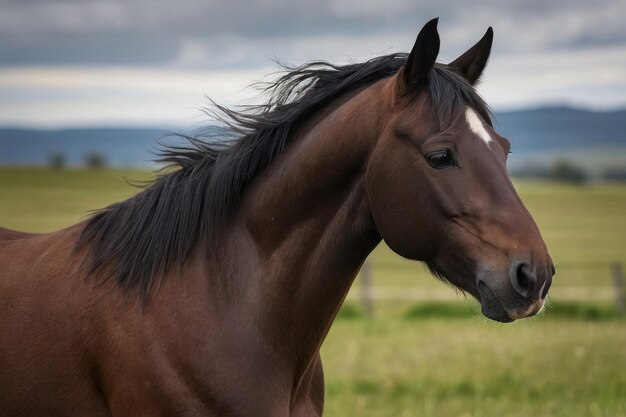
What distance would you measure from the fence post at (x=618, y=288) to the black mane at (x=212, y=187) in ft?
48.9

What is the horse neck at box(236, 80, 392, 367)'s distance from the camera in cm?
381

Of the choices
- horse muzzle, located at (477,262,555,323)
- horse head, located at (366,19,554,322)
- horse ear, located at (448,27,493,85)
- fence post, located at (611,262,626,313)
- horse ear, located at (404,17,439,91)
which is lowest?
fence post, located at (611,262,626,313)

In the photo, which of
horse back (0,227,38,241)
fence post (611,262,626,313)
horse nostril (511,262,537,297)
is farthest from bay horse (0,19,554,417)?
fence post (611,262,626,313)

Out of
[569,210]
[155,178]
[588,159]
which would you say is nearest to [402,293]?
[155,178]

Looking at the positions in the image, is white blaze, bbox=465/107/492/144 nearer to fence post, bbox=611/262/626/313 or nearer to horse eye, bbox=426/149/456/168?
horse eye, bbox=426/149/456/168

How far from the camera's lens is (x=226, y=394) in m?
3.75

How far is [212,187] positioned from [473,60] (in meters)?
1.34

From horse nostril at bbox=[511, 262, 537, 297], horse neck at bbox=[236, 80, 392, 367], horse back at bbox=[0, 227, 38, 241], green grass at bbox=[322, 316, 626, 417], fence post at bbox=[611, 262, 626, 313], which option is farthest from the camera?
fence post at bbox=[611, 262, 626, 313]

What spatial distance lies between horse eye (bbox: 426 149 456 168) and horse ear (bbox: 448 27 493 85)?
24.9 inches

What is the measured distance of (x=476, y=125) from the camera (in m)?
3.61

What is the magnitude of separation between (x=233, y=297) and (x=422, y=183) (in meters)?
1.01

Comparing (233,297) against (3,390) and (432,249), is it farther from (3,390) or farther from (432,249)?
(3,390)

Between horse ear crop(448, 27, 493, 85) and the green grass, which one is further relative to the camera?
the green grass

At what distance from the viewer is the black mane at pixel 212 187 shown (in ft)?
13.3
